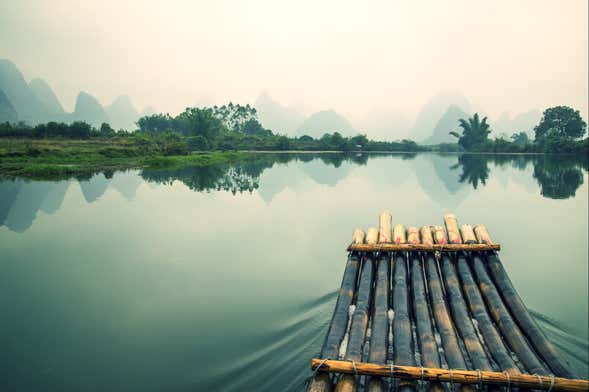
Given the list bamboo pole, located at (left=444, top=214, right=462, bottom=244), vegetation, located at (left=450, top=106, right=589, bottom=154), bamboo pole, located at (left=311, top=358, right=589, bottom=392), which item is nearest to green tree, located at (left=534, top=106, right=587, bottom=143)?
vegetation, located at (left=450, top=106, right=589, bottom=154)

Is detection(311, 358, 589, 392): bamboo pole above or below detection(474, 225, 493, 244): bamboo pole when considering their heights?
below

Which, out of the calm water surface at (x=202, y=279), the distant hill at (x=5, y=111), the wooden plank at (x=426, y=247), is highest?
the distant hill at (x=5, y=111)

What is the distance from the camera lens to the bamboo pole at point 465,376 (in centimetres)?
313

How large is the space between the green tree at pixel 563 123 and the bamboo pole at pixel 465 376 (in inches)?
3371

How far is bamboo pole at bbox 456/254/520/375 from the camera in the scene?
143 inches

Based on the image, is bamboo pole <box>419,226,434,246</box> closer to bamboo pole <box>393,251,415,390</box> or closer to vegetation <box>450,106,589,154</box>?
bamboo pole <box>393,251,415,390</box>

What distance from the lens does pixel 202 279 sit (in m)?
8.38

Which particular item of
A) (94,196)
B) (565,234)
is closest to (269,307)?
(565,234)

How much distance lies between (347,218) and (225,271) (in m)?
7.16

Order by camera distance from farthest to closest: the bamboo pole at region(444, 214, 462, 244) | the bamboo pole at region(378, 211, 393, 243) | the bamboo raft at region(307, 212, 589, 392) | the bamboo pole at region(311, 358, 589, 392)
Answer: the bamboo pole at region(378, 211, 393, 243)
the bamboo pole at region(444, 214, 462, 244)
the bamboo raft at region(307, 212, 589, 392)
the bamboo pole at region(311, 358, 589, 392)

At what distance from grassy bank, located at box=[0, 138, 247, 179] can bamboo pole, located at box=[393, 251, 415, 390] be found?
96.8 ft

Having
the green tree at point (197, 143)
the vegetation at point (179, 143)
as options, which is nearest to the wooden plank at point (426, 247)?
the vegetation at point (179, 143)

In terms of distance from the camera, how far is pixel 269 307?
22.5 feet

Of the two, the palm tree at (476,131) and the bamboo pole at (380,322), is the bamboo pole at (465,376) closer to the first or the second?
the bamboo pole at (380,322)
